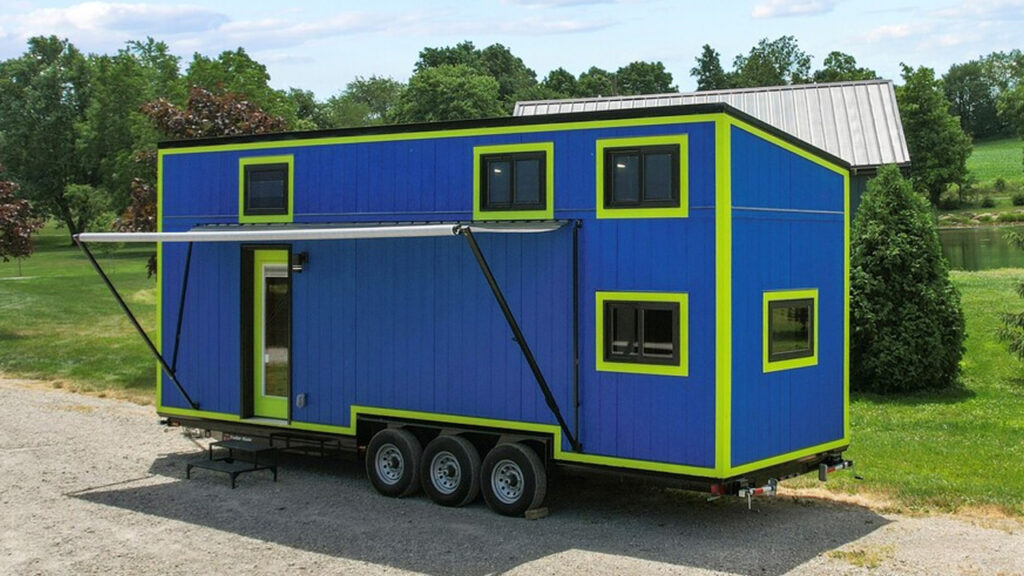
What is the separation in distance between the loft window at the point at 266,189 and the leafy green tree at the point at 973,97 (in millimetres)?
115849

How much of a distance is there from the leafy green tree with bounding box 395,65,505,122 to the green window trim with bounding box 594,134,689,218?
65.3 metres

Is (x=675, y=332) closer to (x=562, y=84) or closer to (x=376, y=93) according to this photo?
(x=562, y=84)

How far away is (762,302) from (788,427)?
1.33 m

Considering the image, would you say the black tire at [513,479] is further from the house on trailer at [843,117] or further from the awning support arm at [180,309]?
the house on trailer at [843,117]

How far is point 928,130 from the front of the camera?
2869 inches

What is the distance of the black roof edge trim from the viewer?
10.5 meters

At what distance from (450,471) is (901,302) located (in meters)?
9.08

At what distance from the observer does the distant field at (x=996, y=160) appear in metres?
91.5

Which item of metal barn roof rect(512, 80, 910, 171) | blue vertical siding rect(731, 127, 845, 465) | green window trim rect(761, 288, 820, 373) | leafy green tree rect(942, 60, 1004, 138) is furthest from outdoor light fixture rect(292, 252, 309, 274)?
leafy green tree rect(942, 60, 1004, 138)

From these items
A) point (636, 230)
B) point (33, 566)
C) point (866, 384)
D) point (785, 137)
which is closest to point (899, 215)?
point (866, 384)

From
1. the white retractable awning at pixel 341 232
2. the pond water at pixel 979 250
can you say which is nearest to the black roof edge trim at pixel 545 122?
the white retractable awning at pixel 341 232

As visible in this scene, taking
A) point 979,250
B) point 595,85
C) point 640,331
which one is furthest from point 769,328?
point 595,85

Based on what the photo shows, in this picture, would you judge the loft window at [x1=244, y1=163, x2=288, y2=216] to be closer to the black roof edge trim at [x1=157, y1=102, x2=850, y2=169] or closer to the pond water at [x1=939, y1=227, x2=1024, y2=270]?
the black roof edge trim at [x1=157, y1=102, x2=850, y2=169]

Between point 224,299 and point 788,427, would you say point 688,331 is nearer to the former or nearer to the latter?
point 788,427
